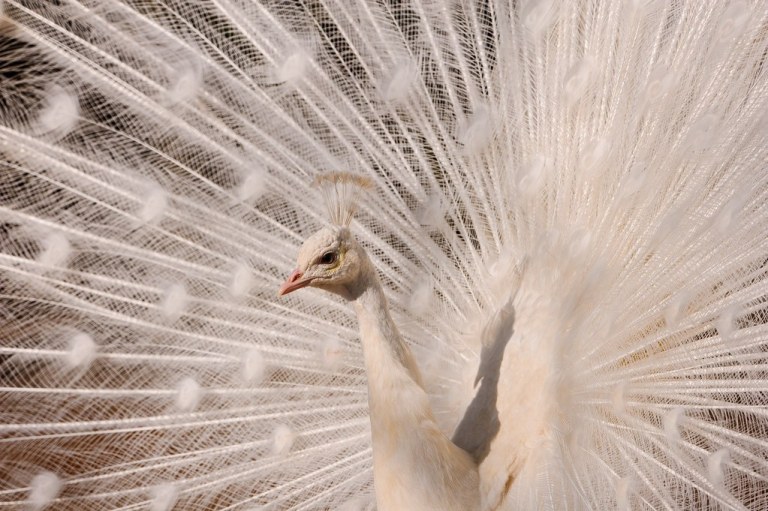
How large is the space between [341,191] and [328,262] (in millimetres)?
117

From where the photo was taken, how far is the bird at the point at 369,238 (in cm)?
152

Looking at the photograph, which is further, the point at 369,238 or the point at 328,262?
the point at 369,238

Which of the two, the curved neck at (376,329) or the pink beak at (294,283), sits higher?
the pink beak at (294,283)

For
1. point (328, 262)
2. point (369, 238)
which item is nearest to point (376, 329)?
point (328, 262)

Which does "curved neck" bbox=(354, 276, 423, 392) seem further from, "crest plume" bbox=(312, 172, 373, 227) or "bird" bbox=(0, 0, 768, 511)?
"bird" bbox=(0, 0, 768, 511)

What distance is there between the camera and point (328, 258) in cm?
128

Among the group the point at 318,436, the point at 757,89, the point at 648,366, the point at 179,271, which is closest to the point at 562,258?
the point at 648,366

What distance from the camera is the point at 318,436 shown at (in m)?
1.72

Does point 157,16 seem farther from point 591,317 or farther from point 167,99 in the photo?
point 591,317

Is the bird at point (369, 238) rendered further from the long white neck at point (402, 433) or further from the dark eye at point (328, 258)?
the dark eye at point (328, 258)

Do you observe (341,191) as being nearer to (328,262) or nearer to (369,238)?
(328,262)

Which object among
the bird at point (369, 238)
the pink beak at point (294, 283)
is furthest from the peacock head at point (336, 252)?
the bird at point (369, 238)

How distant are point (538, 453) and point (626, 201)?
18.5 inches

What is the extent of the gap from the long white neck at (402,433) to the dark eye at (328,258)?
0.30 feet
